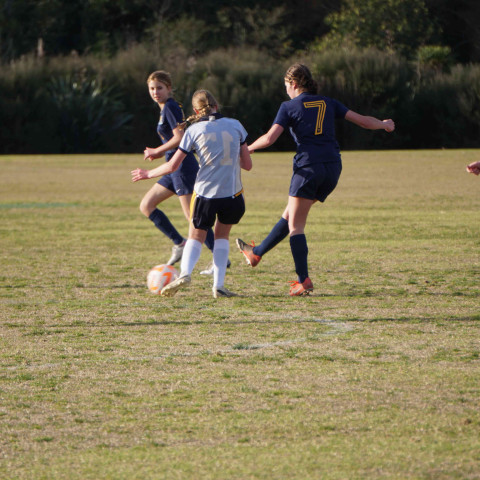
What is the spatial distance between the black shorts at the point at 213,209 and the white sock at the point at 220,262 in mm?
226

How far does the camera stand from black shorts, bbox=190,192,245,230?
7628mm

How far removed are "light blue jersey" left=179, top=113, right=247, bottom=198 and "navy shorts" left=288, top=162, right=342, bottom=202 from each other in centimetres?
53

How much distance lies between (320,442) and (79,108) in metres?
39.5

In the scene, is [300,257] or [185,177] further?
[185,177]

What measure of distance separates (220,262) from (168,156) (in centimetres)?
156

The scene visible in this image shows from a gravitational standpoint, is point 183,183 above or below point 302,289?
above

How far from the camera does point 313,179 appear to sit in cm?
776

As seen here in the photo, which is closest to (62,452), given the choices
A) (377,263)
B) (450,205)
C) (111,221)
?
(377,263)

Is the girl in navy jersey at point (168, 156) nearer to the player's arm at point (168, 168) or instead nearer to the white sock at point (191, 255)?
the player's arm at point (168, 168)

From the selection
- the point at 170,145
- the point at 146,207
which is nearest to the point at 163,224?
the point at 146,207

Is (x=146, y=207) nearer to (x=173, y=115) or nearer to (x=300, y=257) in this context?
(x=173, y=115)

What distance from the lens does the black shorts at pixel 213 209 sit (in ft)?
25.0

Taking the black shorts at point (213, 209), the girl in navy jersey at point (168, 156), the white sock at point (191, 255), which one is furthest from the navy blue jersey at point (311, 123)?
the girl in navy jersey at point (168, 156)

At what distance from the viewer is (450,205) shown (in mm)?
16438
